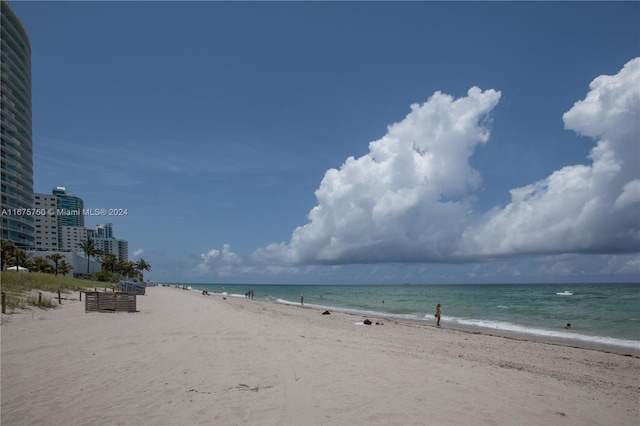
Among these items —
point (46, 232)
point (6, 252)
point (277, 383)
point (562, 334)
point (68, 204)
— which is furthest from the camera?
point (68, 204)

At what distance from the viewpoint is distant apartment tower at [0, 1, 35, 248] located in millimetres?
68875

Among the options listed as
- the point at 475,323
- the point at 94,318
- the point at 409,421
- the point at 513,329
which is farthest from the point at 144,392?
the point at 475,323

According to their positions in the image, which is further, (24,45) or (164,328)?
(24,45)

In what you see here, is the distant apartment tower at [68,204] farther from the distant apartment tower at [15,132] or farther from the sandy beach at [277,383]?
the sandy beach at [277,383]

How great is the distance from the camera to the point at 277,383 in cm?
757

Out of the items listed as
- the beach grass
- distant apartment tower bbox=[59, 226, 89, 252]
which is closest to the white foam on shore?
the beach grass

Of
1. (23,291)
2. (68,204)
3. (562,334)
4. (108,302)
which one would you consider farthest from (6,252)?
(68,204)

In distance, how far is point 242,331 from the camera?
14570mm

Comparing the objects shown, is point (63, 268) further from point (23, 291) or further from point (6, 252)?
point (23, 291)

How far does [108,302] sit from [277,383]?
16178 millimetres

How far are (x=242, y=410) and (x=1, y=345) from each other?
803 cm

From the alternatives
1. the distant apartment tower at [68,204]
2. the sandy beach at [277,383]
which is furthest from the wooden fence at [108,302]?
the distant apartment tower at [68,204]

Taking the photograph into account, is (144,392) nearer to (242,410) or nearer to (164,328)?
(242,410)

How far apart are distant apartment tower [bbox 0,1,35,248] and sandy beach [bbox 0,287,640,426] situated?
72754 mm
